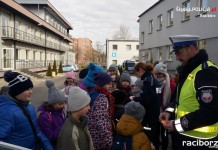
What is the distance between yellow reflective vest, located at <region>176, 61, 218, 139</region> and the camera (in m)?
2.38

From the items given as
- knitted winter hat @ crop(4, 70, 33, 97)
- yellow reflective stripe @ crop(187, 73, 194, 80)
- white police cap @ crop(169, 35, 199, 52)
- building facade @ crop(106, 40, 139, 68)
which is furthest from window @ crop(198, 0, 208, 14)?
building facade @ crop(106, 40, 139, 68)

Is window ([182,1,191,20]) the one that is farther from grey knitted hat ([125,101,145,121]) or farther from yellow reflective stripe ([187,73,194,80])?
yellow reflective stripe ([187,73,194,80])

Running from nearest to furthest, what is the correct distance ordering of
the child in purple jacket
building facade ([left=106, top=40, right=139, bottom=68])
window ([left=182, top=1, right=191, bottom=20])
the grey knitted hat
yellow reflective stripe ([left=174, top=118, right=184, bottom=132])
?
yellow reflective stripe ([left=174, top=118, right=184, bottom=132])
the child in purple jacket
the grey knitted hat
window ([left=182, top=1, right=191, bottom=20])
building facade ([left=106, top=40, right=139, bottom=68])

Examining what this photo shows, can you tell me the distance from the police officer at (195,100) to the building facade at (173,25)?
10646 millimetres

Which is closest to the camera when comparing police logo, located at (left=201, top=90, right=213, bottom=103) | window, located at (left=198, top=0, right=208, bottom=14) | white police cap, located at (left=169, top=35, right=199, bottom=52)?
police logo, located at (left=201, top=90, right=213, bottom=103)

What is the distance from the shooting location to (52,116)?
324 cm

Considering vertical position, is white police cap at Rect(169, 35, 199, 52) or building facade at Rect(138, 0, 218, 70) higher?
building facade at Rect(138, 0, 218, 70)

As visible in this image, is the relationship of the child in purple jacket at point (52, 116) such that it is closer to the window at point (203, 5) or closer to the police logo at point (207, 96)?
the police logo at point (207, 96)

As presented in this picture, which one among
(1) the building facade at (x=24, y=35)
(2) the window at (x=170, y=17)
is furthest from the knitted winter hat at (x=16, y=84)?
(1) the building facade at (x=24, y=35)

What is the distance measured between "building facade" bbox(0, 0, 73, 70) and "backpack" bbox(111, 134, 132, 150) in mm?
23909

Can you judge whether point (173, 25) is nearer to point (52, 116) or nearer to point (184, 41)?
point (184, 41)

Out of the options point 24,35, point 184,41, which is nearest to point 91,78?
point 184,41

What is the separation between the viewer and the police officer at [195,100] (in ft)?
7.29

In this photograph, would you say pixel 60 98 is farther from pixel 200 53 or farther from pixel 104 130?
pixel 200 53
